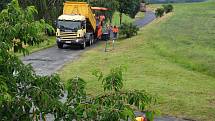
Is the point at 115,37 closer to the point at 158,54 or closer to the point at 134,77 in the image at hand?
the point at 158,54

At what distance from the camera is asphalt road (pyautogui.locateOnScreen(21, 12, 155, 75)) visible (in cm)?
2672

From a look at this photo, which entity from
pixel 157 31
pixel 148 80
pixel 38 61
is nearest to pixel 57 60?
pixel 38 61

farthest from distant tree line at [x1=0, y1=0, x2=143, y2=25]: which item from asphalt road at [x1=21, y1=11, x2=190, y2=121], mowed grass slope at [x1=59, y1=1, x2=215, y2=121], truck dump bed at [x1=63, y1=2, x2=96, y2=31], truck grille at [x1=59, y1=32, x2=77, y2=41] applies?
mowed grass slope at [x1=59, y1=1, x2=215, y2=121]

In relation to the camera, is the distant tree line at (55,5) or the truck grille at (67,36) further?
the distant tree line at (55,5)

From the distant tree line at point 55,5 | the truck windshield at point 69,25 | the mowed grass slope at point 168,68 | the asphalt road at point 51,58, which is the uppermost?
the distant tree line at point 55,5

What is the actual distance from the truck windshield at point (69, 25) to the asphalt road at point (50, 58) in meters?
1.61

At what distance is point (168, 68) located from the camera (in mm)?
26453

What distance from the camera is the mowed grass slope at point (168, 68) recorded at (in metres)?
18.4

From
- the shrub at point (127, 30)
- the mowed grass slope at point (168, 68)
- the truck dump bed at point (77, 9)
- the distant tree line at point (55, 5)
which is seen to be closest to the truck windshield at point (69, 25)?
the truck dump bed at point (77, 9)

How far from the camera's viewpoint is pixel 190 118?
16.5 metres

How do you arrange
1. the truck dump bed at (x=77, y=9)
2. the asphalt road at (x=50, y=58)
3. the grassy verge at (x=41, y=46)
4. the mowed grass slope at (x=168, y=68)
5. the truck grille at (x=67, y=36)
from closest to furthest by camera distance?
the grassy verge at (x=41, y=46)
the mowed grass slope at (x=168, y=68)
the asphalt road at (x=50, y=58)
the truck grille at (x=67, y=36)
the truck dump bed at (x=77, y=9)

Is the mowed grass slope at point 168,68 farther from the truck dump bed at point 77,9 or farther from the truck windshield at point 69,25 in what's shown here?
the truck dump bed at point 77,9

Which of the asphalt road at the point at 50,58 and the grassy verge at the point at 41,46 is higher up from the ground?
the grassy verge at the point at 41,46

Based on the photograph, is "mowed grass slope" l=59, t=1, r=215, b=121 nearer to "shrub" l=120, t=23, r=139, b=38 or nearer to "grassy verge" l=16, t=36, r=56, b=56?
"shrub" l=120, t=23, r=139, b=38
